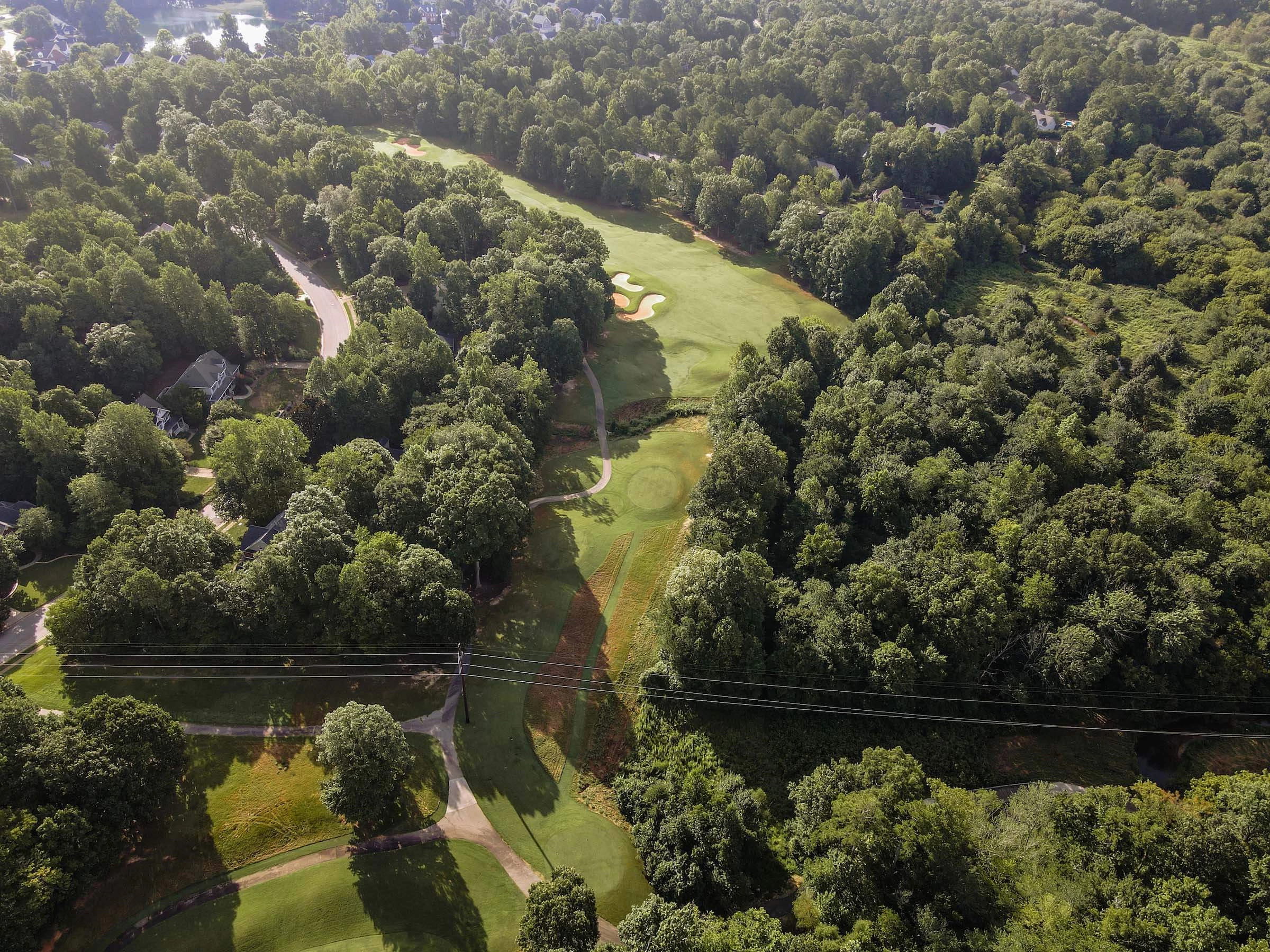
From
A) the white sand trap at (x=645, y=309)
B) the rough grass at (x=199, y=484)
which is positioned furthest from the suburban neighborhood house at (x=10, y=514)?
the white sand trap at (x=645, y=309)

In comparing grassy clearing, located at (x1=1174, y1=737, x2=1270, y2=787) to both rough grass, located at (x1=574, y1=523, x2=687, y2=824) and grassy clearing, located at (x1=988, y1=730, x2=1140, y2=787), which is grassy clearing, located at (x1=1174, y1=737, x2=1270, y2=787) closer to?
grassy clearing, located at (x1=988, y1=730, x2=1140, y2=787)

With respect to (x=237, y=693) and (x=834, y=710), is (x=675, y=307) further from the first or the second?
(x=237, y=693)

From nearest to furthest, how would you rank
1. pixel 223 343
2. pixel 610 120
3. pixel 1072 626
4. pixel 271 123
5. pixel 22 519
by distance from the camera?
pixel 1072 626
pixel 22 519
pixel 223 343
pixel 271 123
pixel 610 120

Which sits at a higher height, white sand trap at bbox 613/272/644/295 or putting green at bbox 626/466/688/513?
white sand trap at bbox 613/272/644/295

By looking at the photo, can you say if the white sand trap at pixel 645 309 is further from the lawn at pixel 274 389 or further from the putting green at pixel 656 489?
the lawn at pixel 274 389

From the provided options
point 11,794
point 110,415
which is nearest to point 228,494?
point 110,415

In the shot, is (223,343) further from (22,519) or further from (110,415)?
(22,519)

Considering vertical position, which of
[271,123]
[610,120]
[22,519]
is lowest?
[22,519]

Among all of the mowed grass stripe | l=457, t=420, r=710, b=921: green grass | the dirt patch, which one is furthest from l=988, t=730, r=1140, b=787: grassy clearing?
the dirt patch
